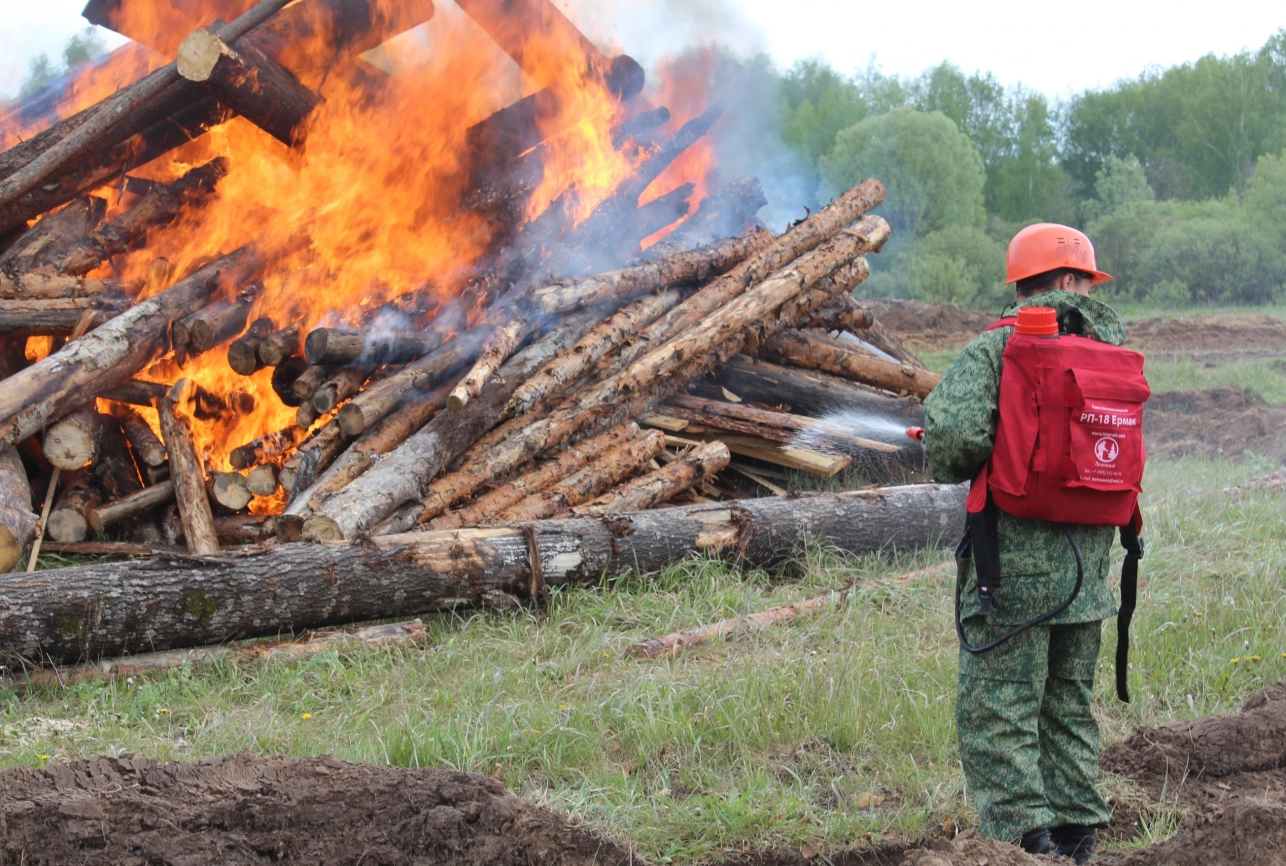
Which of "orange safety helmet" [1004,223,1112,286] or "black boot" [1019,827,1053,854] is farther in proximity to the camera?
"orange safety helmet" [1004,223,1112,286]

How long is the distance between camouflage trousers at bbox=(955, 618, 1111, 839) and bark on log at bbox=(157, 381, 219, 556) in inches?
199

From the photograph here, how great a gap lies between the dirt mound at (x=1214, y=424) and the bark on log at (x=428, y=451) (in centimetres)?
674

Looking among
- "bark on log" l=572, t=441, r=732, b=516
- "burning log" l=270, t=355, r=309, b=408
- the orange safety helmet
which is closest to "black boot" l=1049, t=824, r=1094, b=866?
the orange safety helmet

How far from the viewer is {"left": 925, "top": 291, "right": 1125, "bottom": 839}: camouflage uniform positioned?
129 inches

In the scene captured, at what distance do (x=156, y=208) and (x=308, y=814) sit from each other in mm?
6798

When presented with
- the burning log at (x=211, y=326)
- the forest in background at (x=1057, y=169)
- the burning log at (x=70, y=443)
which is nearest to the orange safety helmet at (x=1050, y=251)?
the burning log at (x=211, y=326)

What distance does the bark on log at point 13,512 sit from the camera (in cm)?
600

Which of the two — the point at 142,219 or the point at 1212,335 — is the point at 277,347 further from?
the point at 1212,335

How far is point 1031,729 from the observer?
3.31 m

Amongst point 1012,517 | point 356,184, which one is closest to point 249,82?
A: point 356,184

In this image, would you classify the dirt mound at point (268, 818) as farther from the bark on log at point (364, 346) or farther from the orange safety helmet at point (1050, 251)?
the bark on log at point (364, 346)

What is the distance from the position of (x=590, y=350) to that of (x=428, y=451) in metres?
1.65

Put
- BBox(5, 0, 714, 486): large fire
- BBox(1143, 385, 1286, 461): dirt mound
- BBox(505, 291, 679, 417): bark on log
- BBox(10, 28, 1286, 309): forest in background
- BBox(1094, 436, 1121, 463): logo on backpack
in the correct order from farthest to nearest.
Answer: BBox(10, 28, 1286, 309): forest in background
BBox(1143, 385, 1286, 461): dirt mound
BBox(5, 0, 714, 486): large fire
BBox(505, 291, 679, 417): bark on log
BBox(1094, 436, 1121, 463): logo on backpack

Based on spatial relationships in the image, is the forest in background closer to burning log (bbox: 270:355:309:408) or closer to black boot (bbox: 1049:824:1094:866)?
burning log (bbox: 270:355:309:408)
